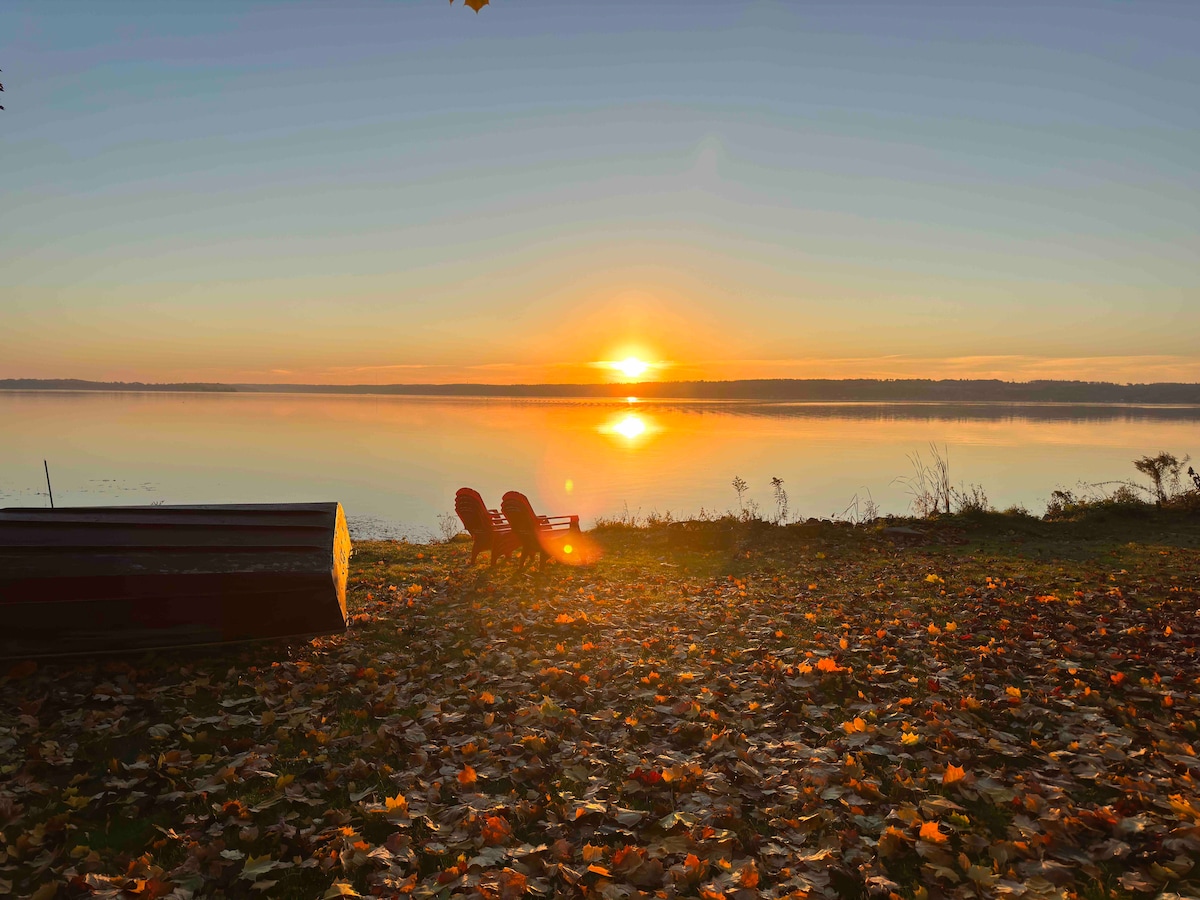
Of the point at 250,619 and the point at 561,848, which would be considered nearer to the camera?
the point at 561,848

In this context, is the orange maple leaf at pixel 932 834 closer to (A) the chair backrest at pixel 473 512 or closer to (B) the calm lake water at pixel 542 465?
(A) the chair backrest at pixel 473 512

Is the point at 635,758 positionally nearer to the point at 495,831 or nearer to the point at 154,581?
the point at 495,831

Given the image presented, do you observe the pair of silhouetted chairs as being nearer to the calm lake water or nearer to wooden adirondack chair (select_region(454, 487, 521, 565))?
wooden adirondack chair (select_region(454, 487, 521, 565))

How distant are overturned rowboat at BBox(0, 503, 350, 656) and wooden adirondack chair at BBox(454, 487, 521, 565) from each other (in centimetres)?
355

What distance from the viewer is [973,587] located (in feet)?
29.4

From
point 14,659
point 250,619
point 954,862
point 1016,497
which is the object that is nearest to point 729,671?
point 954,862

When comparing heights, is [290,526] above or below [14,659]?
above

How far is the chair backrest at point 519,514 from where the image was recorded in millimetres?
10242

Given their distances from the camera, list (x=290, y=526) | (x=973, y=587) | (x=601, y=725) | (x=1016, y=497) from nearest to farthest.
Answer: (x=601, y=725), (x=290, y=526), (x=973, y=587), (x=1016, y=497)

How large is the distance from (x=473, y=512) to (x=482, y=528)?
1.38 feet

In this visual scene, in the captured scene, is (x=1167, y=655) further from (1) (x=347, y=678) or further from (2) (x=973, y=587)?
(1) (x=347, y=678)

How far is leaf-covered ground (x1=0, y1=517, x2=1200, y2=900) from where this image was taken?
11.4 ft

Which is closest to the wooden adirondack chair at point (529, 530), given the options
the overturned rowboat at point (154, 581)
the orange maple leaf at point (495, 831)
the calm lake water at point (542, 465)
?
the overturned rowboat at point (154, 581)

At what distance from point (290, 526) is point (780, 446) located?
1612 inches
